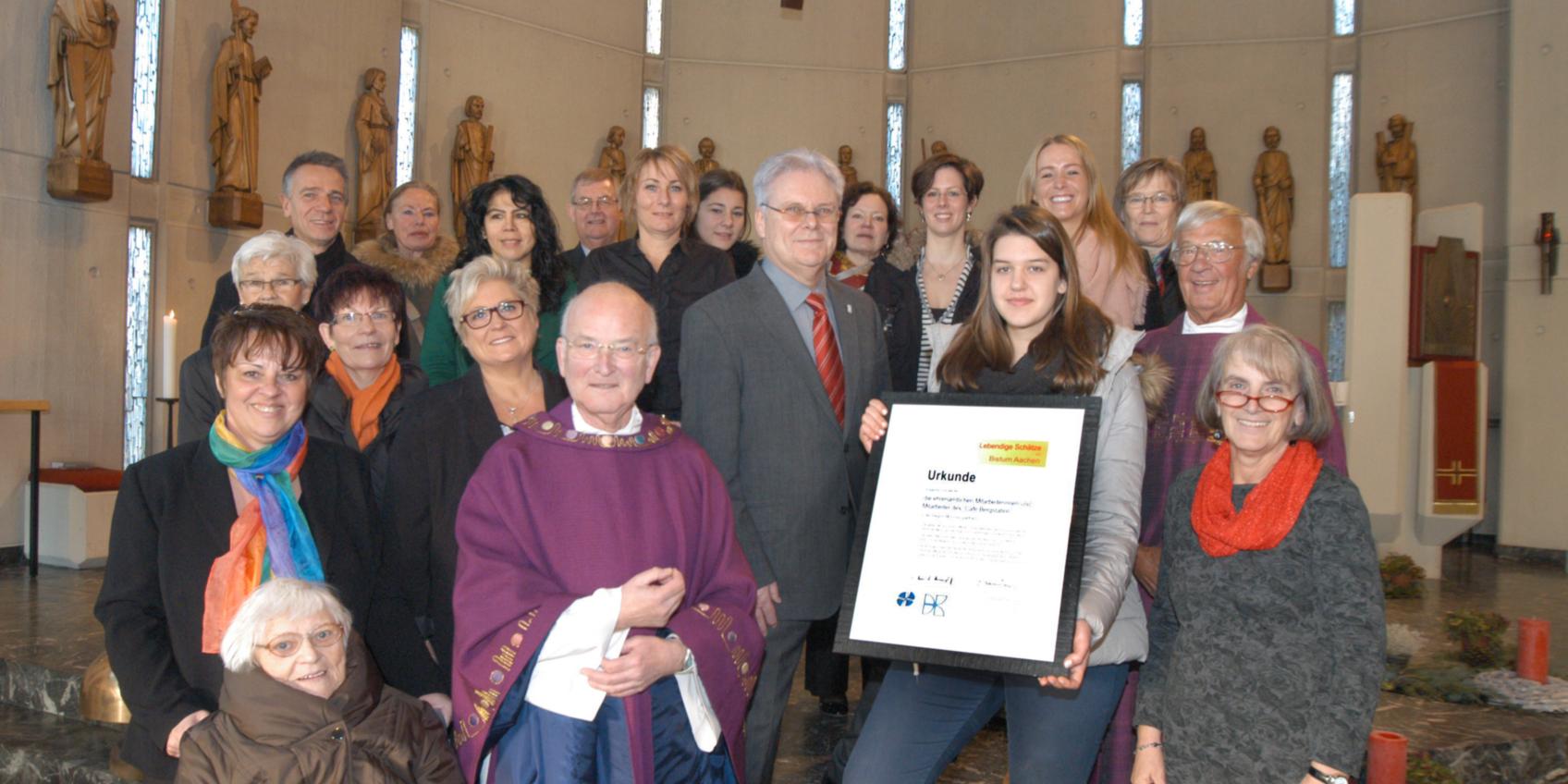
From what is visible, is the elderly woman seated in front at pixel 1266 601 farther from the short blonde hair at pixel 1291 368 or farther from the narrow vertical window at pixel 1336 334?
the narrow vertical window at pixel 1336 334

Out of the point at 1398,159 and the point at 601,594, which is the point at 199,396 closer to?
the point at 601,594

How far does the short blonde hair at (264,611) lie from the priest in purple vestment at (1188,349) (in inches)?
72.4

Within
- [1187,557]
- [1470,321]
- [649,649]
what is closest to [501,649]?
[649,649]

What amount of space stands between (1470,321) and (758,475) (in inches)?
336

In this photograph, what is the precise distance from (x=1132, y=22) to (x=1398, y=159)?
11.2ft

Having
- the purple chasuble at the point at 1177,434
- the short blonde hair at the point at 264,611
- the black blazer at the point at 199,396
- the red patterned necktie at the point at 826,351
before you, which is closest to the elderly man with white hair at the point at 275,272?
the black blazer at the point at 199,396

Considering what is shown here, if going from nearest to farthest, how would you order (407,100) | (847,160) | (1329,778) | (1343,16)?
1. (1329,778)
2. (407,100)
3. (1343,16)
4. (847,160)

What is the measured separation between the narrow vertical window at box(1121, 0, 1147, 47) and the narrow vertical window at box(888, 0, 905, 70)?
2592 millimetres

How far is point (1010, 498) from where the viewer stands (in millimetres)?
2531

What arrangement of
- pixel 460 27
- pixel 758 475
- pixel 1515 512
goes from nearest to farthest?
pixel 758 475 < pixel 1515 512 < pixel 460 27

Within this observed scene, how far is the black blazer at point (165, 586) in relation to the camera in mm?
2773

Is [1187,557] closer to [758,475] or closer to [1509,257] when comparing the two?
[758,475]

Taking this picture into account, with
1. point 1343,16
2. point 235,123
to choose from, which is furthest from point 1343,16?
point 235,123

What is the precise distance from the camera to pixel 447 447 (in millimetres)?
3203
